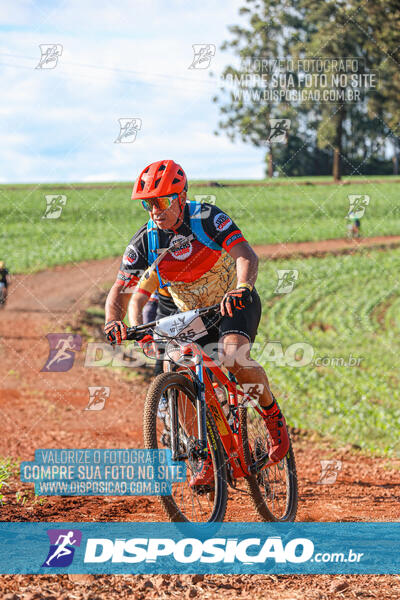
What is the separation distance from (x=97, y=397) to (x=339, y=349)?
612 centimetres

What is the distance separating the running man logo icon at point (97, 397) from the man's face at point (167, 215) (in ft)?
22.1

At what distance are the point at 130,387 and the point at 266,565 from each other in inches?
353

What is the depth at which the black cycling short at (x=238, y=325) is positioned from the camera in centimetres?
467

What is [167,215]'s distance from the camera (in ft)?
15.4

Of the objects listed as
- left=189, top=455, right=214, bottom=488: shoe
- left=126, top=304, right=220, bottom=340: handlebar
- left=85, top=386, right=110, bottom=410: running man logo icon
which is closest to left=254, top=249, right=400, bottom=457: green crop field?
left=85, top=386, right=110, bottom=410: running man logo icon

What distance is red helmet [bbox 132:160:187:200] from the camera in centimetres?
454

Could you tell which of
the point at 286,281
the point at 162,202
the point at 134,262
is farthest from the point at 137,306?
the point at 286,281

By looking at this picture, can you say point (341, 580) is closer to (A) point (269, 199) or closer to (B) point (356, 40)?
(A) point (269, 199)

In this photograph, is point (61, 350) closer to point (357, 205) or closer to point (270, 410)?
point (357, 205)

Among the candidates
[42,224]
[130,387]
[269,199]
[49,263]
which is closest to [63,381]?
[130,387]

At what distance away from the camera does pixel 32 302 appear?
2162 centimetres

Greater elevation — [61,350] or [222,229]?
[61,350]

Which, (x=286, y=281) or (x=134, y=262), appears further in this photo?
(x=286, y=281)

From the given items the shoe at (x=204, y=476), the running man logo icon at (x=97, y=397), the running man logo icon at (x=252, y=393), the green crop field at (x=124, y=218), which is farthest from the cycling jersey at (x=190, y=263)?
the green crop field at (x=124, y=218)
